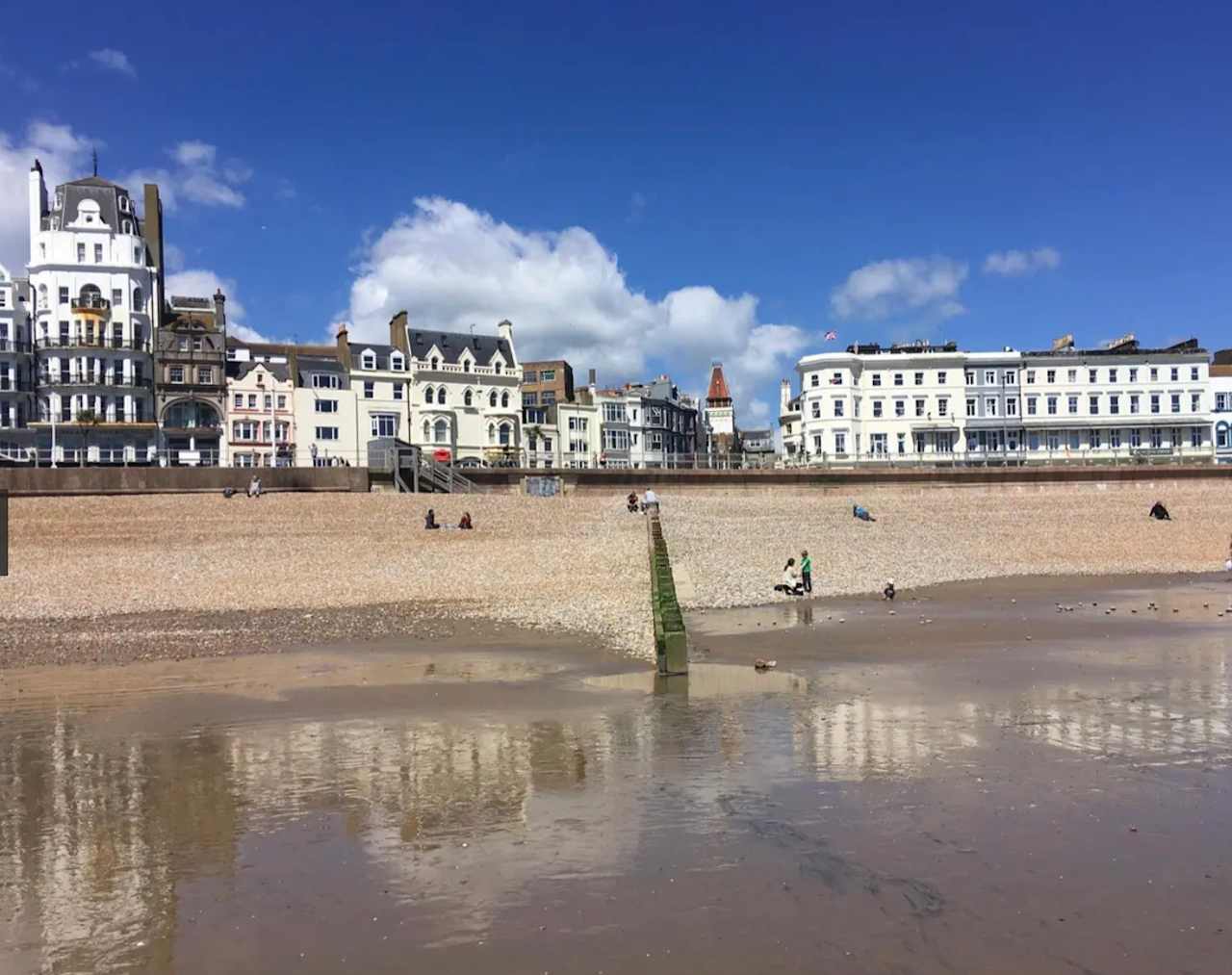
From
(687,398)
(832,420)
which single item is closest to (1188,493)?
(832,420)

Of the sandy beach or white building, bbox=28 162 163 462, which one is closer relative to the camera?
the sandy beach

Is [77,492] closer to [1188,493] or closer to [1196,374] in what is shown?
[1188,493]

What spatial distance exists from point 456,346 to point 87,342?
27.8 metres

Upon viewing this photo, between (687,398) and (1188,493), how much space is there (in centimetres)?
8070

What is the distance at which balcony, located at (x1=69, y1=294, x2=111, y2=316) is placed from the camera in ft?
235

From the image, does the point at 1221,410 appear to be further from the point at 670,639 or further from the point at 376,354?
the point at 670,639

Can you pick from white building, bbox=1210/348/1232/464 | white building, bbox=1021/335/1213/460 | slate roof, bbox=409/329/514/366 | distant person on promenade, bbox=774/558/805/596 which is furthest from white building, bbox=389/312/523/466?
white building, bbox=1210/348/1232/464

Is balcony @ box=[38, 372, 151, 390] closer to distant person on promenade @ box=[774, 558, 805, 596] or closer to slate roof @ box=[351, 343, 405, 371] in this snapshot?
slate roof @ box=[351, 343, 405, 371]

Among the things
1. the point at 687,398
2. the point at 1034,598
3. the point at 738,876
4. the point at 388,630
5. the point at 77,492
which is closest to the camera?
the point at 738,876

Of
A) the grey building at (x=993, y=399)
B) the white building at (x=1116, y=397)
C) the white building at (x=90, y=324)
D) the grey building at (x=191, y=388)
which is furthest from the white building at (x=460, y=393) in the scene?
the white building at (x=1116, y=397)

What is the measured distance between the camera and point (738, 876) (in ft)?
25.3

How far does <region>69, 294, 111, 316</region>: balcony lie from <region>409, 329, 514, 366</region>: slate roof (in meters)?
22.3

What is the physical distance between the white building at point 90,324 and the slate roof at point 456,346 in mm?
20039

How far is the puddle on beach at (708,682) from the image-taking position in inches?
587
